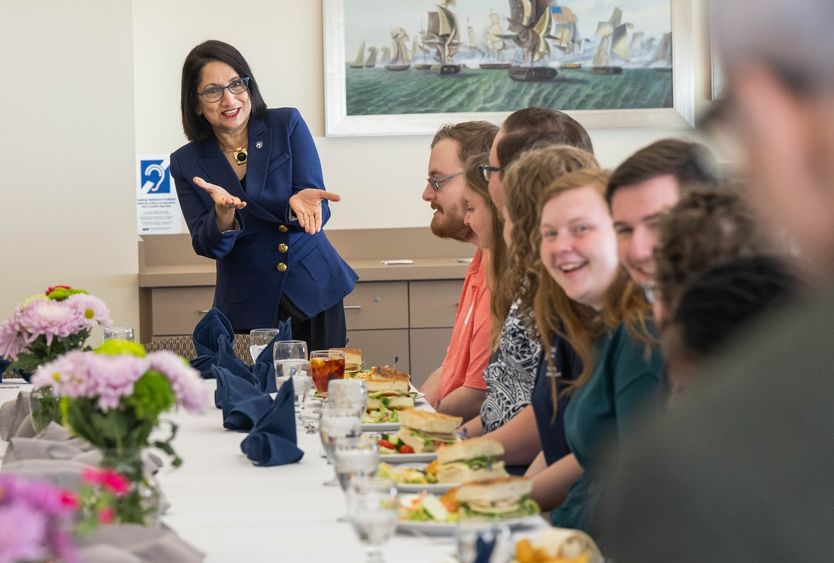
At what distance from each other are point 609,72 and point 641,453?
525 cm

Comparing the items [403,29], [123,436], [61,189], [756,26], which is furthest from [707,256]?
[403,29]

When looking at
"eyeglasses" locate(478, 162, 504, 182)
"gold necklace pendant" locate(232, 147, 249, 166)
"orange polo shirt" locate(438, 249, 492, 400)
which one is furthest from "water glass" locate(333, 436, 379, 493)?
"gold necklace pendant" locate(232, 147, 249, 166)

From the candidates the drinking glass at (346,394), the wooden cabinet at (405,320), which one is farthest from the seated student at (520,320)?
the wooden cabinet at (405,320)

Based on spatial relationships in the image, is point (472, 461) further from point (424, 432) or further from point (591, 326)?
point (591, 326)

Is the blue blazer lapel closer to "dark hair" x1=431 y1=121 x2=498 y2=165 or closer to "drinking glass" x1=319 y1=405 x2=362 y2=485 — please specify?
"dark hair" x1=431 y1=121 x2=498 y2=165

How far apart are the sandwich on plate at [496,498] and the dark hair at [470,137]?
6.31ft

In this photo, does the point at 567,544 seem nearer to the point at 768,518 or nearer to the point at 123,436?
the point at 123,436

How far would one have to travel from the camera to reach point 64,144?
4.73 meters

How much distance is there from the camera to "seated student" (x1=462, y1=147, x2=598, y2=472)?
243 centimetres

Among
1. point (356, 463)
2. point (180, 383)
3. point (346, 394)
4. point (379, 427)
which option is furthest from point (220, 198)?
point (180, 383)

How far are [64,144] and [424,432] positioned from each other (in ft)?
9.96

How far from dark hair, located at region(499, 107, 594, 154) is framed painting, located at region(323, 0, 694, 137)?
2576mm

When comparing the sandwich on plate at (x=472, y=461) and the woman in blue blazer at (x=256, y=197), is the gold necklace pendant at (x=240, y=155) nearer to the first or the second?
the woman in blue blazer at (x=256, y=197)

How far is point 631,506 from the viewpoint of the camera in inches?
14.1
